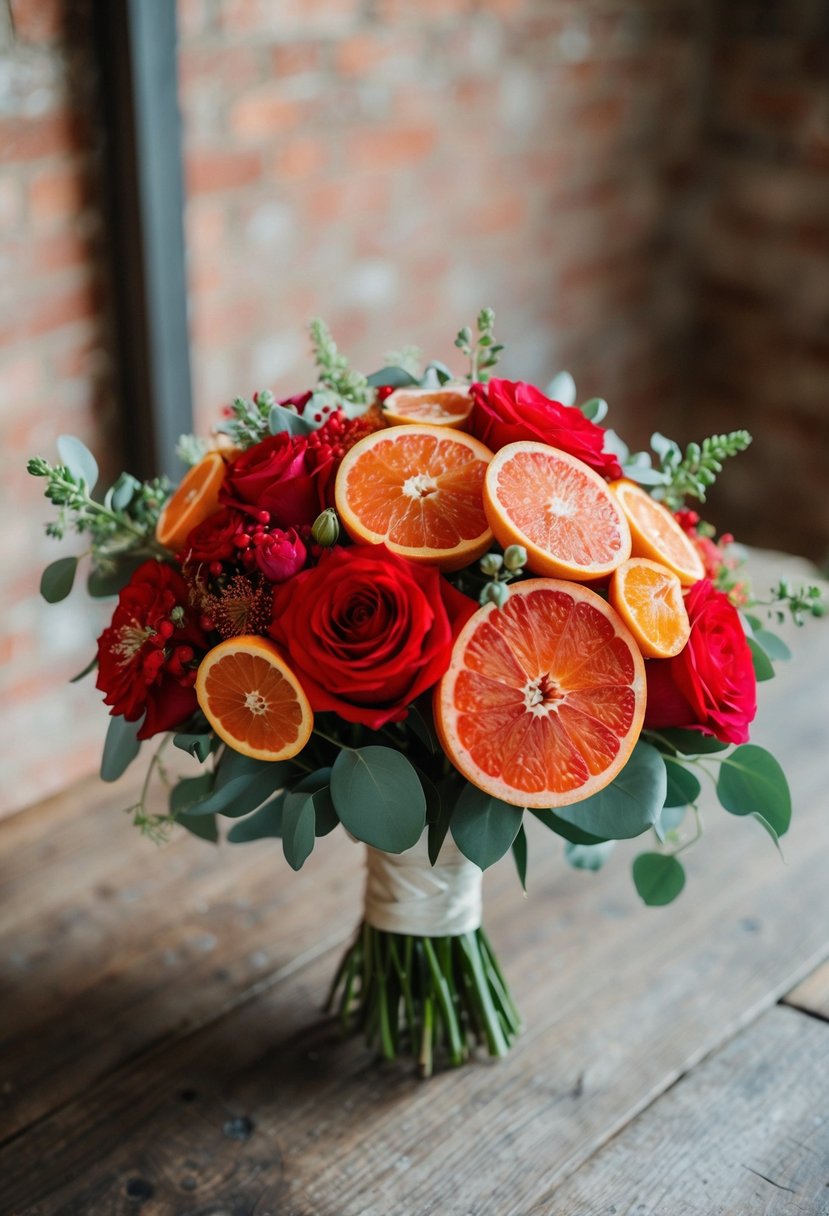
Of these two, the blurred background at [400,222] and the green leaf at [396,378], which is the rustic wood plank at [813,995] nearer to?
the green leaf at [396,378]

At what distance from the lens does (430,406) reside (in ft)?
2.57

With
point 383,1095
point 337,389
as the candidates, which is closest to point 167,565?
point 337,389

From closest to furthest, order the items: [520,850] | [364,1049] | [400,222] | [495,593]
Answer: [495,593], [520,850], [364,1049], [400,222]

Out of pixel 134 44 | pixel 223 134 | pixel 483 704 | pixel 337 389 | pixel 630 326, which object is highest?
pixel 134 44

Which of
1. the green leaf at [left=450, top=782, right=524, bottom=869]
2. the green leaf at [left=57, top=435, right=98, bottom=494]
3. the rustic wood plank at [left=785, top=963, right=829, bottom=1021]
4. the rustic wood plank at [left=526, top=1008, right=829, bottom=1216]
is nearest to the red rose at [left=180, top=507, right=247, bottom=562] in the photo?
the green leaf at [left=57, top=435, right=98, bottom=494]

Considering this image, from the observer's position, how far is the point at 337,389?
821mm

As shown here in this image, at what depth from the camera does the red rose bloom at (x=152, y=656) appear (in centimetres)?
70

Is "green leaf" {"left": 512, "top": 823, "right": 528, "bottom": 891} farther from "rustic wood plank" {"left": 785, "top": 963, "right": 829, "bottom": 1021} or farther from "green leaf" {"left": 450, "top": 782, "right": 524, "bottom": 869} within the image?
"rustic wood plank" {"left": 785, "top": 963, "right": 829, "bottom": 1021}

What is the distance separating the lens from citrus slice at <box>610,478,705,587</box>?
73cm

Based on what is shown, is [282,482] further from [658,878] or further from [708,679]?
[658,878]

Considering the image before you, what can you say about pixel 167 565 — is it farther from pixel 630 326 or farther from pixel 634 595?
pixel 630 326

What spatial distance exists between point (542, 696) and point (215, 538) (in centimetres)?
22

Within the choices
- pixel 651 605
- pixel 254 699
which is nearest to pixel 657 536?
pixel 651 605

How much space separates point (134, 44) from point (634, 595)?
1164mm
